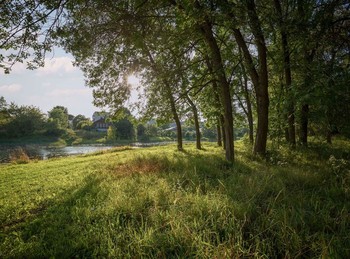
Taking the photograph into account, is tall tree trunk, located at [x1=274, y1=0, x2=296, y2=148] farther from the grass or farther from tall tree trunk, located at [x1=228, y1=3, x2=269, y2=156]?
the grass

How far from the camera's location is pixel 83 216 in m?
4.58

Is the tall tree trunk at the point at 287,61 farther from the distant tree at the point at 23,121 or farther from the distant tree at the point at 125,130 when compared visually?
the distant tree at the point at 23,121

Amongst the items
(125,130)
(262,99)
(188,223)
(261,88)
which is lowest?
(188,223)

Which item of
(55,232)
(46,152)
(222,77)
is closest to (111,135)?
(46,152)

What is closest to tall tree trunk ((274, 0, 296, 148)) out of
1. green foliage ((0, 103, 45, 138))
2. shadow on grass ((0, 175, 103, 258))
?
shadow on grass ((0, 175, 103, 258))

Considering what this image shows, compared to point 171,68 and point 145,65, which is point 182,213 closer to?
point 171,68

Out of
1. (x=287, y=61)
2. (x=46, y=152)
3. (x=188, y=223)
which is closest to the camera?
(x=188, y=223)

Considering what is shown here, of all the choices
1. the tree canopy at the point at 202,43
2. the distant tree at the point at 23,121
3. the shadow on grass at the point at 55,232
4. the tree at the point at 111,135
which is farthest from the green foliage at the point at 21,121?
the shadow on grass at the point at 55,232

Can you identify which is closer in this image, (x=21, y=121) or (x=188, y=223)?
(x=188, y=223)

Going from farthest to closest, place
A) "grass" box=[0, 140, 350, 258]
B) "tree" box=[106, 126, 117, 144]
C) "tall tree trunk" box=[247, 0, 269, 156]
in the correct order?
"tree" box=[106, 126, 117, 144] < "tall tree trunk" box=[247, 0, 269, 156] < "grass" box=[0, 140, 350, 258]

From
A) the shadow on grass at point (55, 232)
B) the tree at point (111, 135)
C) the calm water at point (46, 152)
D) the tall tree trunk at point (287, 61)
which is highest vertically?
the tall tree trunk at point (287, 61)

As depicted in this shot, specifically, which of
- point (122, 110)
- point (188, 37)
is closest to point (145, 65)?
point (188, 37)

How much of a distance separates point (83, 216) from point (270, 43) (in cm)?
1527

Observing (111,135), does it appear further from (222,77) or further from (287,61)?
Answer: (287,61)
